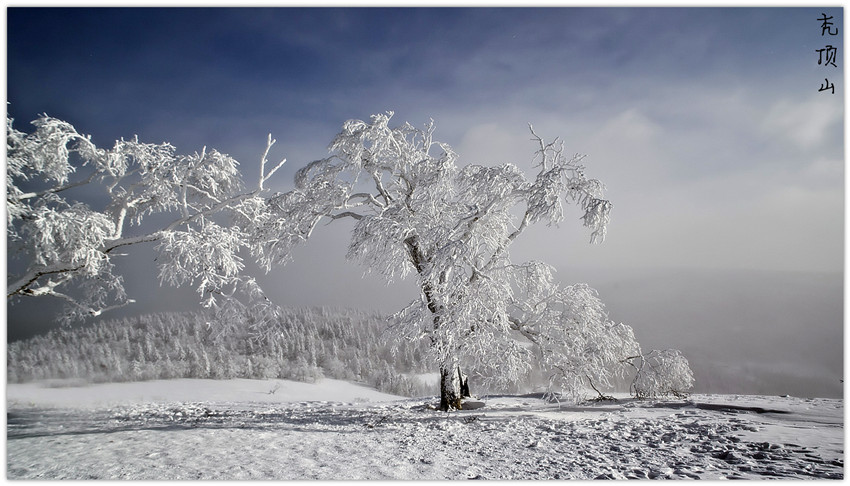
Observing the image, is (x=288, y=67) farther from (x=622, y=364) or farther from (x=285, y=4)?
(x=622, y=364)

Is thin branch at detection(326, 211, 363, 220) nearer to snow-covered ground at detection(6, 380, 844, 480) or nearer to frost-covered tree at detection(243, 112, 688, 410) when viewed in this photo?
frost-covered tree at detection(243, 112, 688, 410)

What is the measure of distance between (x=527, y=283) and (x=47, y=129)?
288 inches

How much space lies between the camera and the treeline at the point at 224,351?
6222 mm

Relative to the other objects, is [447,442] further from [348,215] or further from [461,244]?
[348,215]

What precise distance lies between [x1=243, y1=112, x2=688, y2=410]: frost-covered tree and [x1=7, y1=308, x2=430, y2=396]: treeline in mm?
849

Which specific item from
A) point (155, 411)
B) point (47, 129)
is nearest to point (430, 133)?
point (47, 129)

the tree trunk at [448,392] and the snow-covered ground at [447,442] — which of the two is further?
the tree trunk at [448,392]

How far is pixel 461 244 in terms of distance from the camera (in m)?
5.30

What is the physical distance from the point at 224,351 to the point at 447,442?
235 inches

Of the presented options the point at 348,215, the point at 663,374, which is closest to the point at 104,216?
the point at 348,215

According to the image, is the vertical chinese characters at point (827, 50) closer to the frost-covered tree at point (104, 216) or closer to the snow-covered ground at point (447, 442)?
the snow-covered ground at point (447, 442)

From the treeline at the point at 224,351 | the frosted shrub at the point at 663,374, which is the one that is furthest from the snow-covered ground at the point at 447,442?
the treeline at the point at 224,351

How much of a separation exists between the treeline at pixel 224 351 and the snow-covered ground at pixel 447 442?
1.05 m

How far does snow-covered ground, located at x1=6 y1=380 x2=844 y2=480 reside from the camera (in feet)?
11.8
